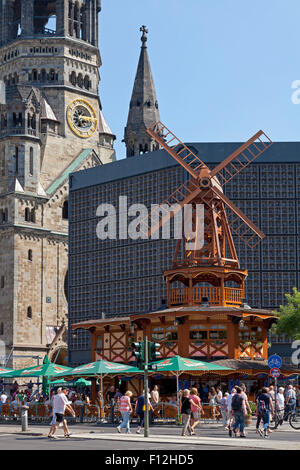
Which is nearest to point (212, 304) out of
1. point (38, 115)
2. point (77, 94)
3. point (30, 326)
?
point (30, 326)

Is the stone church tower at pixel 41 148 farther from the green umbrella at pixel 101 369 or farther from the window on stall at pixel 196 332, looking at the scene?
the green umbrella at pixel 101 369

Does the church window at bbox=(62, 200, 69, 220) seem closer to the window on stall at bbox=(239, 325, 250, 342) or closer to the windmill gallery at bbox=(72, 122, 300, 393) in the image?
the windmill gallery at bbox=(72, 122, 300, 393)

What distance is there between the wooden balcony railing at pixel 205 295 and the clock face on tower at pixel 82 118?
45.2m

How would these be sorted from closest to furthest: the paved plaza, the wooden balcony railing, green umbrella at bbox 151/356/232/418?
1. the paved plaza
2. green umbrella at bbox 151/356/232/418
3. the wooden balcony railing

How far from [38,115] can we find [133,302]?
76.4ft

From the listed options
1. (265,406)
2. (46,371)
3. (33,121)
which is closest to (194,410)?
(265,406)

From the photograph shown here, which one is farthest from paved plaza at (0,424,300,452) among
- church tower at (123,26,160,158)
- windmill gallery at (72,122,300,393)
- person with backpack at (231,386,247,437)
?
church tower at (123,26,160,158)

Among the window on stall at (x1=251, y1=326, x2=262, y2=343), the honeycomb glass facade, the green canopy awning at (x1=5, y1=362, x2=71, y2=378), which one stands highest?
the honeycomb glass facade

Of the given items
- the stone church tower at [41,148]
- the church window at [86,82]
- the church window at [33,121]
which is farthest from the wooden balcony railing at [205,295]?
the church window at [86,82]

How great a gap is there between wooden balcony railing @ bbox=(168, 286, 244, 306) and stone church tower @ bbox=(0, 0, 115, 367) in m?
29.1

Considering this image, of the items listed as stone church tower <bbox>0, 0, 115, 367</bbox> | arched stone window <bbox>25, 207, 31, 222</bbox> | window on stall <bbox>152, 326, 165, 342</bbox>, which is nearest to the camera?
window on stall <bbox>152, 326, 165, 342</bbox>

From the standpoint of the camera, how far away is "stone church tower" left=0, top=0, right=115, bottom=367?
82000mm

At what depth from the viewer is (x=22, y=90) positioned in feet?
279

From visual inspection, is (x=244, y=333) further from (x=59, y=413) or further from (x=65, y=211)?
(x=65, y=211)
